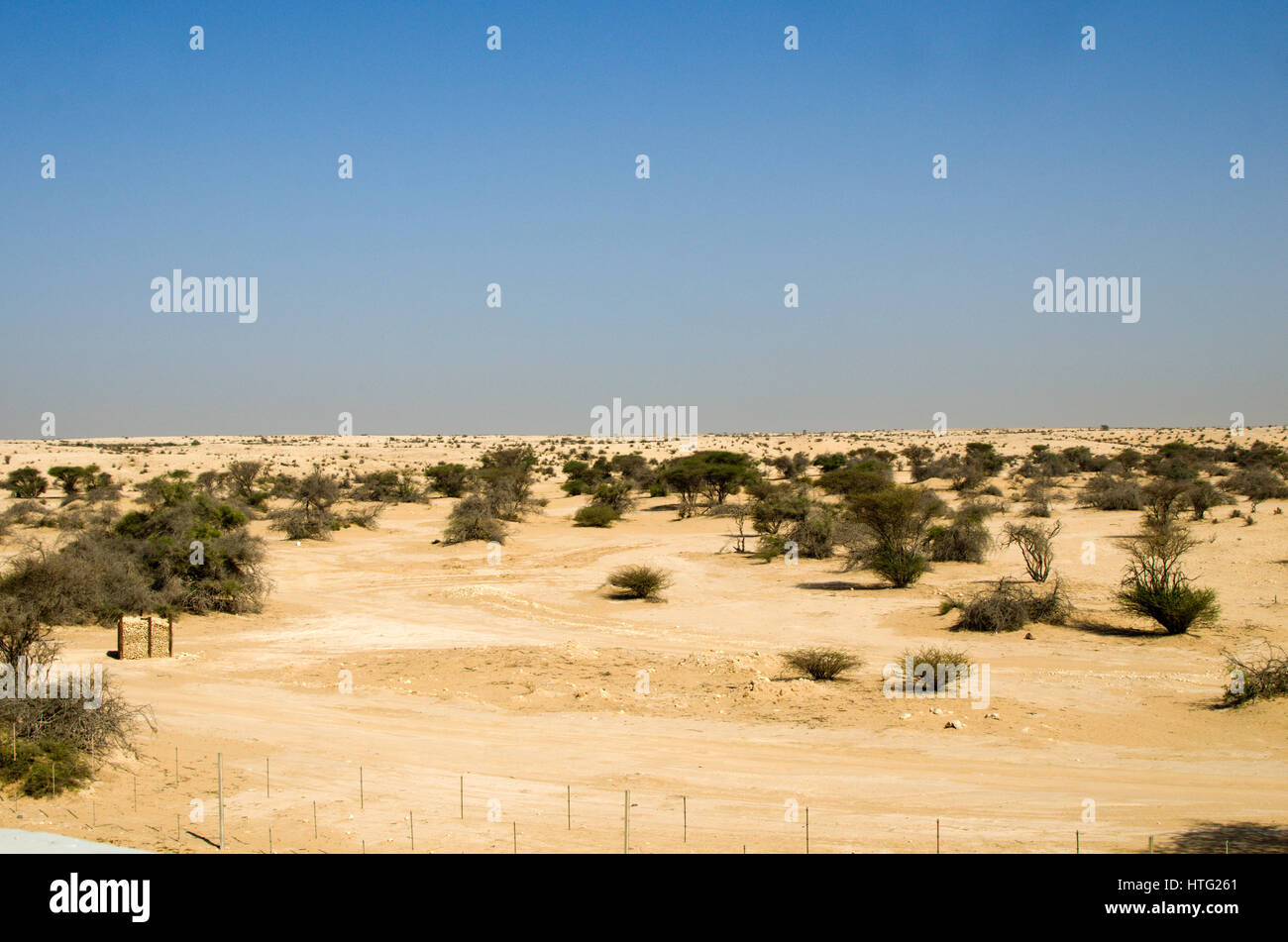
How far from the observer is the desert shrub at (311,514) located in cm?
4019

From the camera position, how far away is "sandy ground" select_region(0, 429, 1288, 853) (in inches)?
378

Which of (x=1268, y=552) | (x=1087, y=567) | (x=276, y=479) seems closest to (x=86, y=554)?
(x=1087, y=567)

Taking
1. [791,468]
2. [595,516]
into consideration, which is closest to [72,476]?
[595,516]

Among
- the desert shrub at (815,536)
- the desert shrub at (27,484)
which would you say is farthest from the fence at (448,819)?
the desert shrub at (27,484)

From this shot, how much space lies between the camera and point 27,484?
5150 centimetres

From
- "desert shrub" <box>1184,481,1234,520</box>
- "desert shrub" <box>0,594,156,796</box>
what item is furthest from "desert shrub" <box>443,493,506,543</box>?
"desert shrub" <box>1184,481,1234,520</box>

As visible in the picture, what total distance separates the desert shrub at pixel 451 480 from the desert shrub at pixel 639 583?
35.2 m

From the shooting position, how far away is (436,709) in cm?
1560

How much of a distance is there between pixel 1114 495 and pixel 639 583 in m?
25.2

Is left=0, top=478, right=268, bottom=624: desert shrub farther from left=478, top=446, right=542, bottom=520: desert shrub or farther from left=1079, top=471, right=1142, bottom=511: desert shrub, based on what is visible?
left=1079, top=471, right=1142, bottom=511: desert shrub

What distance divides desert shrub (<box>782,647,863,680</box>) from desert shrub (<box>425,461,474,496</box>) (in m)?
45.8

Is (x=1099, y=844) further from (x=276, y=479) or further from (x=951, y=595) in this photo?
(x=276, y=479)

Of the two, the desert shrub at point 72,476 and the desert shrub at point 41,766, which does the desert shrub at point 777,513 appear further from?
the desert shrub at point 72,476

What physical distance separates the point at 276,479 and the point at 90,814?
58.4 meters
